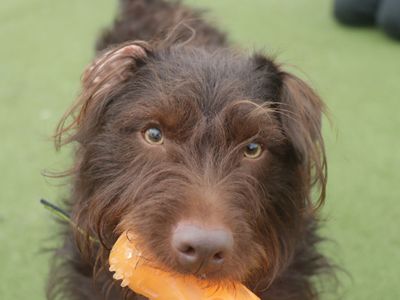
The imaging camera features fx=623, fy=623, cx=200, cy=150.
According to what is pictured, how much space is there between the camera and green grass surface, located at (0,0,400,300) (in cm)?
395

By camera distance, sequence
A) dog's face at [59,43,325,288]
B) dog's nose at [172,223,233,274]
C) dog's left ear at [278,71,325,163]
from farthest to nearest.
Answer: dog's left ear at [278,71,325,163] < dog's face at [59,43,325,288] < dog's nose at [172,223,233,274]

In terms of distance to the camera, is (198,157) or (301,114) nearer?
(198,157)

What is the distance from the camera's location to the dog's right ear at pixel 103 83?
104 inches

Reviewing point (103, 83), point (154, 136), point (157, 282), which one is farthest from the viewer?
point (103, 83)

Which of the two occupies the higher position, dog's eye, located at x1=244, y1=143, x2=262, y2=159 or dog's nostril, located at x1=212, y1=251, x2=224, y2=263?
dog's eye, located at x1=244, y1=143, x2=262, y2=159

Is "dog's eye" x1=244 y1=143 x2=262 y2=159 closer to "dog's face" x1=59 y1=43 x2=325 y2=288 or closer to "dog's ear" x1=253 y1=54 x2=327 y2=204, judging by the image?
"dog's face" x1=59 y1=43 x2=325 y2=288

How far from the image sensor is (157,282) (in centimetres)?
227

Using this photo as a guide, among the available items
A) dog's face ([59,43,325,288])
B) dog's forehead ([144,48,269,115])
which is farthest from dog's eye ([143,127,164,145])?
dog's forehead ([144,48,269,115])

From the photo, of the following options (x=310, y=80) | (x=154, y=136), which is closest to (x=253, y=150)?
(x=154, y=136)

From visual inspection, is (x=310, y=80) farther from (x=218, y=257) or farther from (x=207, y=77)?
(x=218, y=257)

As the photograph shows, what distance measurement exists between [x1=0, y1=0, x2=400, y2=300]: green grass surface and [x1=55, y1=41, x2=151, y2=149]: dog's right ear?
0.51 meters

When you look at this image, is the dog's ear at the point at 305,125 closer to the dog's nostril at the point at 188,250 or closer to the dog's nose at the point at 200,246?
the dog's nose at the point at 200,246

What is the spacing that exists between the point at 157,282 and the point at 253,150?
640 millimetres

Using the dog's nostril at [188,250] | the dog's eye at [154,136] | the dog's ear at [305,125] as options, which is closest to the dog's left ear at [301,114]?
the dog's ear at [305,125]
